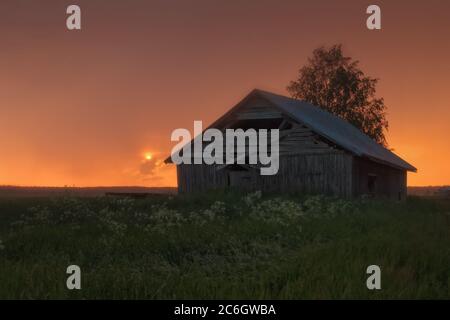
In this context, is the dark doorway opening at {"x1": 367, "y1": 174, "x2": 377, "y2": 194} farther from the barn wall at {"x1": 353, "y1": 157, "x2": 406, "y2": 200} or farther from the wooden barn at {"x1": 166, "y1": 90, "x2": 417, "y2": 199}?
the wooden barn at {"x1": 166, "y1": 90, "x2": 417, "y2": 199}

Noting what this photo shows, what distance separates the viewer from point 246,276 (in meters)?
7.95

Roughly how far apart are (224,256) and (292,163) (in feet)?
Result: 48.6

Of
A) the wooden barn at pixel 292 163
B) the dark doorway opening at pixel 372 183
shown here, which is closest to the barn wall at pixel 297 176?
the wooden barn at pixel 292 163

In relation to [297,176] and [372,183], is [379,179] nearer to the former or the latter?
[372,183]

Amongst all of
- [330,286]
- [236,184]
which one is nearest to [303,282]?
[330,286]

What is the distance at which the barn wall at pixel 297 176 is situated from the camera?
917 inches

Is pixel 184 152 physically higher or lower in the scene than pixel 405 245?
higher

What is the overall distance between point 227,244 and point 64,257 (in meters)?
3.50

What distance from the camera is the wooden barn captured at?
2325 centimetres

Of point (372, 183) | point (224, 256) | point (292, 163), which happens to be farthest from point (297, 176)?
point (224, 256)

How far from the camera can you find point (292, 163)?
79.4ft
